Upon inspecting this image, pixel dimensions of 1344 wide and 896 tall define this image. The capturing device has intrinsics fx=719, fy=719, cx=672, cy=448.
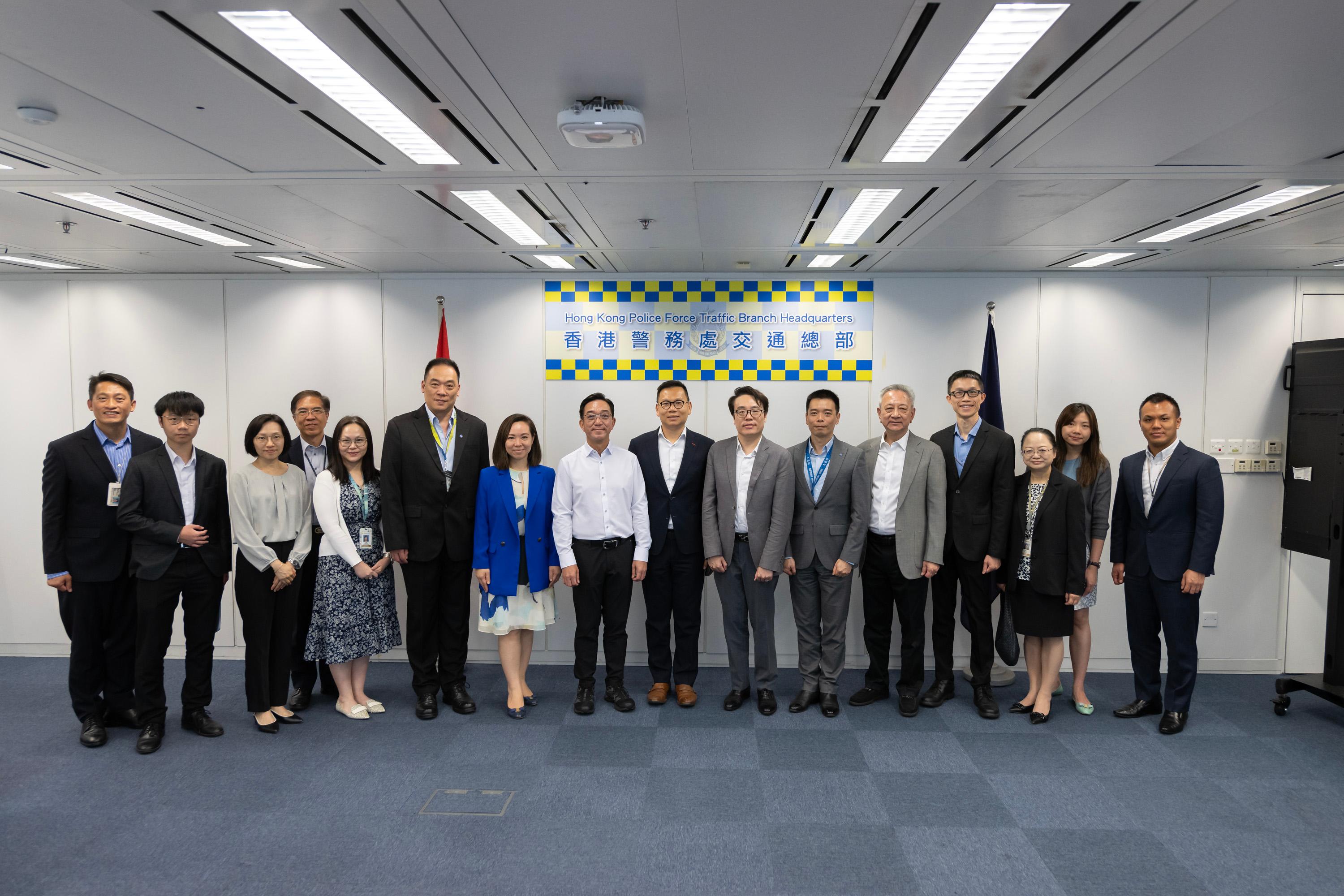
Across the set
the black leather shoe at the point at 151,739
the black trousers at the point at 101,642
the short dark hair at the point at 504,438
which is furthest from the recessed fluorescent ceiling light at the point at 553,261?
the black leather shoe at the point at 151,739

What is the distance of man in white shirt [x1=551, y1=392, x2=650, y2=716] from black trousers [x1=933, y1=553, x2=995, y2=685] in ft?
6.19

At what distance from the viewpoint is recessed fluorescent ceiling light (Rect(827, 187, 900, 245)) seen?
11.0 feet

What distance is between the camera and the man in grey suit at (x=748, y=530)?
4.29 meters

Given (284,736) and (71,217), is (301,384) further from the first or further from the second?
(284,736)

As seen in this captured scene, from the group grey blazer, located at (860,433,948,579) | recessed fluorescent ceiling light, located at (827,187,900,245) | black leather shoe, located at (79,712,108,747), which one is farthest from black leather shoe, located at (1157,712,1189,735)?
black leather shoe, located at (79,712,108,747)

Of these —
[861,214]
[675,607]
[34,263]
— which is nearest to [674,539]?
[675,607]

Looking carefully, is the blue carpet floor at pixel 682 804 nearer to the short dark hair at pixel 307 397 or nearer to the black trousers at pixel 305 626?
the black trousers at pixel 305 626

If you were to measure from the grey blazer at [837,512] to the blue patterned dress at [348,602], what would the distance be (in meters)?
2.52

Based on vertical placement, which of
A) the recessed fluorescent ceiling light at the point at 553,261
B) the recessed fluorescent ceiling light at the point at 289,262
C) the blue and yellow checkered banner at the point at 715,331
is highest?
the recessed fluorescent ceiling light at the point at 289,262

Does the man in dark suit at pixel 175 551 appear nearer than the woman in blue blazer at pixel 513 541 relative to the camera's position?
Yes

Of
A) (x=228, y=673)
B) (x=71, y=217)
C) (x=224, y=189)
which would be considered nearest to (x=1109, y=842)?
(x=224, y=189)

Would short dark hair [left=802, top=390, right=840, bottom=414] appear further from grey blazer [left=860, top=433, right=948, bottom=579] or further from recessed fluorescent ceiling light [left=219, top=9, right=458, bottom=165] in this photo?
recessed fluorescent ceiling light [left=219, top=9, right=458, bottom=165]

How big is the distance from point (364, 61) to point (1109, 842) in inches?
159

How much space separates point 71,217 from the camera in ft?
12.5
